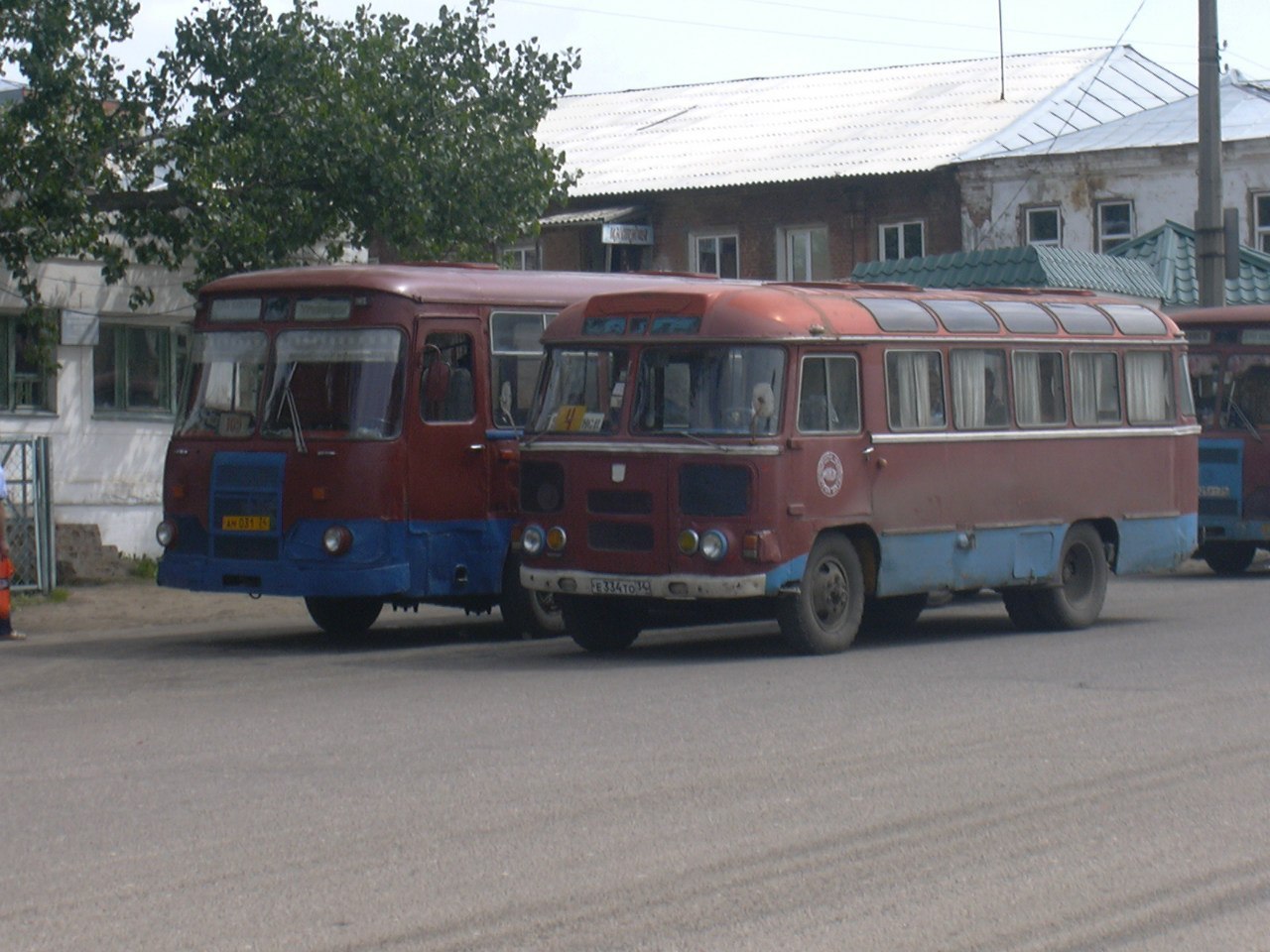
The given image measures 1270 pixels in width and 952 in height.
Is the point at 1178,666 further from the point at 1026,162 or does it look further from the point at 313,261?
the point at 1026,162

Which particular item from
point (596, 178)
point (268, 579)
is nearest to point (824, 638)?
point (268, 579)

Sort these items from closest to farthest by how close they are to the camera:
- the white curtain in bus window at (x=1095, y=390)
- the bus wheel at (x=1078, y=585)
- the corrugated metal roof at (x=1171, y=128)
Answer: the bus wheel at (x=1078, y=585)
the white curtain in bus window at (x=1095, y=390)
the corrugated metal roof at (x=1171, y=128)

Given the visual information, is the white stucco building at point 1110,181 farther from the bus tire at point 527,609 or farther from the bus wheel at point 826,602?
the bus wheel at point 826,602

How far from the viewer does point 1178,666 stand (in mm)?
13531

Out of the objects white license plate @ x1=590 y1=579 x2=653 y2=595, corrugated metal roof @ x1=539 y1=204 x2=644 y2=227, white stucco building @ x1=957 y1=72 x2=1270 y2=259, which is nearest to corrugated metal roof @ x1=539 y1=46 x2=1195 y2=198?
corrugated metal roof @ x1=539 y1=204 x2=644 y2=227

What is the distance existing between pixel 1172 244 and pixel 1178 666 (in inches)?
908

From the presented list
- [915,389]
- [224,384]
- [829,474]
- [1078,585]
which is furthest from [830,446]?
[224,384]

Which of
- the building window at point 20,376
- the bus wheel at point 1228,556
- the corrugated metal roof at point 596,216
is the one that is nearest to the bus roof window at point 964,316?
the bus wheel at point 1228,556

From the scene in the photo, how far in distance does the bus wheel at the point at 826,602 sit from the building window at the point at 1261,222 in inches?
1097

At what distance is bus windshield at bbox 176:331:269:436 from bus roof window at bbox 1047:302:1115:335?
6442mm

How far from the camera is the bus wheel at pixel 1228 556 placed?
2347cm

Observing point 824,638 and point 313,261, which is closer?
point 824,638

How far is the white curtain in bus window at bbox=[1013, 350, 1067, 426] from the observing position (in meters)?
16.5

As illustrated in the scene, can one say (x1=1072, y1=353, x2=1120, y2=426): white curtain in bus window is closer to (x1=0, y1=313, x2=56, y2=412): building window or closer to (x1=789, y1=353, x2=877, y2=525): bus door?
(x1=789, y1=353, x2=877, y2=525): bus door
